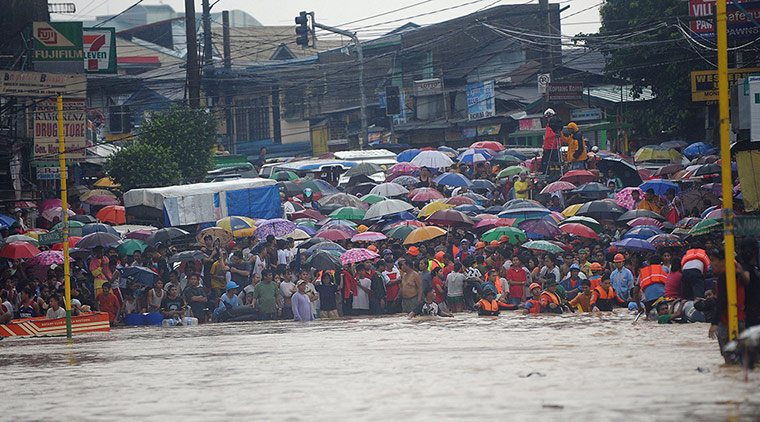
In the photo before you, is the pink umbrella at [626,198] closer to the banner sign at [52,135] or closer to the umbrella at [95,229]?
the umbrella at [95,229]

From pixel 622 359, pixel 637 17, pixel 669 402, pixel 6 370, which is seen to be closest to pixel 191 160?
pixel 637 17

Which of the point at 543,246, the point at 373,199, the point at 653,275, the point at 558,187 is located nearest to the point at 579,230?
the point at 543,246

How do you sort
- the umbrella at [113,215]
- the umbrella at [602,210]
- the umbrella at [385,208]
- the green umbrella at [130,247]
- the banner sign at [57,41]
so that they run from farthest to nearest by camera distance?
the umbrella at [113,215], the banner sign at [57,41], the umbrella at [385,208], the green umbrella at [130,247], the umbrella at [602,210]

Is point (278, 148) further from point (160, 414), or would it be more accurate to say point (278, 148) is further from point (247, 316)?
point (160, 414)

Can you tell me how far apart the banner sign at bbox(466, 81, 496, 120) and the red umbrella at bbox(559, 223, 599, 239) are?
28131 mm

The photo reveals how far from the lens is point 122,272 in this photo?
913 inches

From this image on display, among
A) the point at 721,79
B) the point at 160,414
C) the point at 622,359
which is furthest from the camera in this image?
the point at 622,359

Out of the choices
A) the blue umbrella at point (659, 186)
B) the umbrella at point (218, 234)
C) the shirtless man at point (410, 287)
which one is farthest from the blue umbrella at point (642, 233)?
the umbrella at point (218, 234)

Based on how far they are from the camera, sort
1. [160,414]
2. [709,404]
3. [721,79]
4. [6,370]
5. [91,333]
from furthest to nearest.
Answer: [91,333] < [6,370] < [721,79] < [160,414] < [709,404]

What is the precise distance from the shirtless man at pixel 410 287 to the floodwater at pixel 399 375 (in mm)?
2092

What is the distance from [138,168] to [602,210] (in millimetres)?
19127

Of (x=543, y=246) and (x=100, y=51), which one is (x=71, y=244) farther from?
(x=543, y=246)

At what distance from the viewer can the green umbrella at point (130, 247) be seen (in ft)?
84.1

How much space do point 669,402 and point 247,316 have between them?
1437 centimetres
